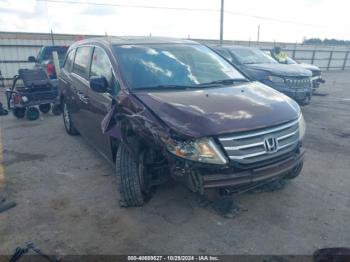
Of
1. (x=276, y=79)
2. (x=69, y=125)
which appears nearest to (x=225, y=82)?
(x=69, y=125)

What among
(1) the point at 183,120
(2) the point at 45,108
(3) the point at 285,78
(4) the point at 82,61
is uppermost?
(4) the point at 82,61

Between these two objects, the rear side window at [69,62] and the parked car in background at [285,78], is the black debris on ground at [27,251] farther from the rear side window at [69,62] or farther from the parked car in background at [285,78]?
the parked car in background at [285,78]

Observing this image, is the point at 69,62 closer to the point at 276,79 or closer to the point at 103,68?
the point at 103,68

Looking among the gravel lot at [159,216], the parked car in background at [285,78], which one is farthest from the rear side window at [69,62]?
the parked car in background at [285,78]

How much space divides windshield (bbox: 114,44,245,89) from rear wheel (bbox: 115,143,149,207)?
0.77 m

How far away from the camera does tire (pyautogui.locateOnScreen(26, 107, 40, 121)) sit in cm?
761

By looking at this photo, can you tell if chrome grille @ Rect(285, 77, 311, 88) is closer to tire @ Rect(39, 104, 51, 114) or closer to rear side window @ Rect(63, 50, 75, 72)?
rear side window @ Rect(63, 50, 75, 72)

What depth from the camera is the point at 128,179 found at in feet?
10.5

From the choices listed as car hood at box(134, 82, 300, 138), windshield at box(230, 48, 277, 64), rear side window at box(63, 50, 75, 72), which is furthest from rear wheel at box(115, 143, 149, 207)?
windshield at box(230, 48, 277, 64)

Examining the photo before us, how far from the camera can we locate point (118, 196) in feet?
12.0

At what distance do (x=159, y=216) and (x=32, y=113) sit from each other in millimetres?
5815

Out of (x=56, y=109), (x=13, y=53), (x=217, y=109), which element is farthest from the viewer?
(x=13, y=53)

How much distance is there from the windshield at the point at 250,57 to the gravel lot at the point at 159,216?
461 centimetres

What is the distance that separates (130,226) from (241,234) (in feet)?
3.67
